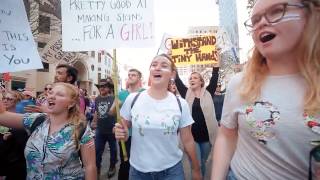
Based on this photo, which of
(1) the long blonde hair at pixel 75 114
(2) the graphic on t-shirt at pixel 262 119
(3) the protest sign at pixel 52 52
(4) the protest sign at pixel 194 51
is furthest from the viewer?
(4) the protest sign at pixel 194 51

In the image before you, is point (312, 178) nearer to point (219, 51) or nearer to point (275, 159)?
point (275, 159)

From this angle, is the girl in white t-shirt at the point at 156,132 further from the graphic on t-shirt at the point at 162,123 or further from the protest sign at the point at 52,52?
the protest sign at the point at 52,52

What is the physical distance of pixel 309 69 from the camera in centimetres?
170

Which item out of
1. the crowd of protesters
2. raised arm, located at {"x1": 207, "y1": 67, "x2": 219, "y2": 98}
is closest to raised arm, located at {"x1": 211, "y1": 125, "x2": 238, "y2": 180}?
the crowd of protesters

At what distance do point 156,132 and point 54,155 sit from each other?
886 millimetres

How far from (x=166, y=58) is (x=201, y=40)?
4.82 meters

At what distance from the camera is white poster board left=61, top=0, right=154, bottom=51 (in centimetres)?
352

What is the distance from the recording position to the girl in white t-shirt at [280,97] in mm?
1628

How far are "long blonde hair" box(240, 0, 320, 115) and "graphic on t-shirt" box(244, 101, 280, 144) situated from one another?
56 millimetres

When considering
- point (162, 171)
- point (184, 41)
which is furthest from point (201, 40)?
point (162, 171)

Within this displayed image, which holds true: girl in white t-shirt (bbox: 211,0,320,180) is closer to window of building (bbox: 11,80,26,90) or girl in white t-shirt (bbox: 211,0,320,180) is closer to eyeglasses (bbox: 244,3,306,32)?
eyeglasses (bbox: 244,3,306,32)

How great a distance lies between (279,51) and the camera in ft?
5.78

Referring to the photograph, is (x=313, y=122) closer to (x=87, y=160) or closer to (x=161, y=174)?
(x=161, y=174)

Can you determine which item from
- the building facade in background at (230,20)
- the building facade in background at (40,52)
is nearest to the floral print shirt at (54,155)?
the building facade in background at (230,20)
